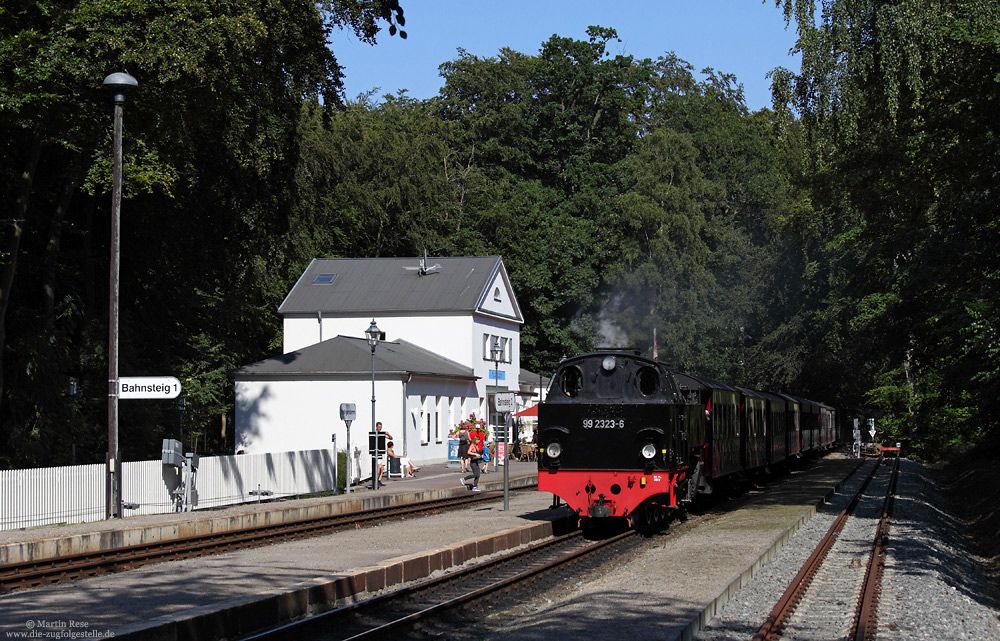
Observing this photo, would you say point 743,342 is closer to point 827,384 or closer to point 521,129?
point 827,384

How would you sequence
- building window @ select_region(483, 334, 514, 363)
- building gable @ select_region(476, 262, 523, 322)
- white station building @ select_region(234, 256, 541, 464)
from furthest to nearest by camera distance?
building window @ select_region(483, 334, 514, 363)
building gable @ select_region(476, 262, 523, 322)
white station building @ select_region(234, 256, 541, 464)

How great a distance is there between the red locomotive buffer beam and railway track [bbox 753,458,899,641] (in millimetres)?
2662

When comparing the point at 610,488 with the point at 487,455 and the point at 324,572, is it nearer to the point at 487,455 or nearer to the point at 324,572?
the point at 324,572

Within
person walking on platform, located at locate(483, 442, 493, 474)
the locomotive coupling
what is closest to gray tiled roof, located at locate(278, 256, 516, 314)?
person walking on platform, located at locate(483, 442, 493, 474)

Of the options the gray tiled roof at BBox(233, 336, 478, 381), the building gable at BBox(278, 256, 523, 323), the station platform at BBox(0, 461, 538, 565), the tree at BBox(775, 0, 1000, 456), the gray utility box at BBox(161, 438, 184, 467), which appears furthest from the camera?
the building gable at BBox(278, 256, 523, 323)

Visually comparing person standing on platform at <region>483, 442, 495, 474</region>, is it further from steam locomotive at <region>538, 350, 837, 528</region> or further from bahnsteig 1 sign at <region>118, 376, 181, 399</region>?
bahnsteig 1 sign at <region>118, 376, 181, 399</region>

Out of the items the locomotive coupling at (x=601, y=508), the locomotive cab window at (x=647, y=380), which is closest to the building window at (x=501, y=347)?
the locomotive cab window at (x=647, y=380)

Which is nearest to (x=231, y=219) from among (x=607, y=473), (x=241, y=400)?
(x=241, y=400)

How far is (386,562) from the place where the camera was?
1348 cm

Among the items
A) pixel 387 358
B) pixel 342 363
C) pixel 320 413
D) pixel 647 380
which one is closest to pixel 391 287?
pixel 387 358

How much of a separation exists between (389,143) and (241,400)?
28.0 m

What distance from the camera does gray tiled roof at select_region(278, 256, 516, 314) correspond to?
1977 inches

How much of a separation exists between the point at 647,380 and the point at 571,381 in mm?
1367

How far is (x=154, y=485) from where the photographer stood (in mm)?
22344
